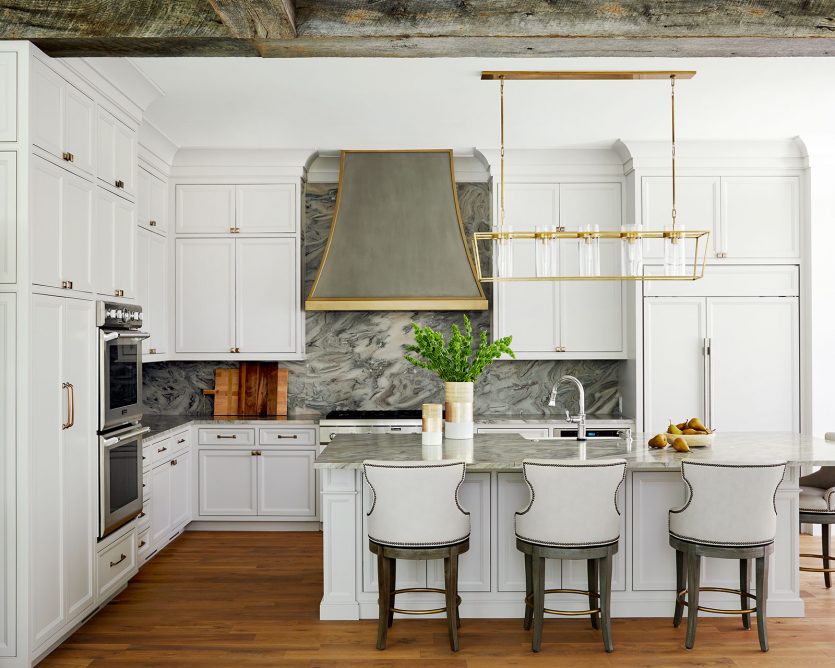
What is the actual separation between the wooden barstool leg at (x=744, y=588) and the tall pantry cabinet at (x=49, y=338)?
3.08 meters

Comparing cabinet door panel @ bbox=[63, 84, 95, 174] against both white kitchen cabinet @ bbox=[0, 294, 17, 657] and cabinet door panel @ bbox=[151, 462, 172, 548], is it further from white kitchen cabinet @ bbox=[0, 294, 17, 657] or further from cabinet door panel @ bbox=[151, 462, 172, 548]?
cabinet door panel @ bbox=[151, 462, 172, 548]

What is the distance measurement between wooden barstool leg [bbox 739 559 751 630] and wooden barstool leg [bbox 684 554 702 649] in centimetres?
28

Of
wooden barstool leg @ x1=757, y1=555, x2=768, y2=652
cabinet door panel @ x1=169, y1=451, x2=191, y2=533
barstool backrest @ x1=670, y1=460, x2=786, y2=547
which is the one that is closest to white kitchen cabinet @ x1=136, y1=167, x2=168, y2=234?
cabinet door panel @ x1=169, y1=451, x2=191, y2=533

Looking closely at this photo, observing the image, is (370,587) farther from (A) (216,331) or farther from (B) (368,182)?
(B) (368,182)

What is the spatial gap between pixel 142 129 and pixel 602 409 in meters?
3.91

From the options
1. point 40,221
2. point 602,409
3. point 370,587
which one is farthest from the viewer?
point 602,409

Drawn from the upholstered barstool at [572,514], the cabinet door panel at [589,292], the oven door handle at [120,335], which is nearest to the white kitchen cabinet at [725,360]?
the cabinet door panel at [589,292]

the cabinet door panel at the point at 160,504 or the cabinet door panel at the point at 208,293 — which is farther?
the cabinet door panel at the point at 208,293

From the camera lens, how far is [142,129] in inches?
194

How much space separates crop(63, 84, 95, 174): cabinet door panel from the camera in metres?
3.39

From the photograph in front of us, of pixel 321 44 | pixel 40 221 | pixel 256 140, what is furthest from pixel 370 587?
pixel 256 140

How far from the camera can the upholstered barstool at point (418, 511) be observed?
3.21 meters

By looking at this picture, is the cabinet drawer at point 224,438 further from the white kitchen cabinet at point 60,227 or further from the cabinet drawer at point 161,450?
the white kitchen cabinet at point 60,227

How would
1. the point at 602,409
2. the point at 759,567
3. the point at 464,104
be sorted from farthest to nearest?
the point at 602,409
the point at 464,104
the point at 759,567
